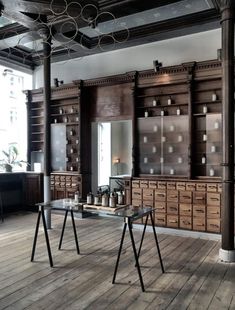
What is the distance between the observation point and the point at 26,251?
4281 millimetres

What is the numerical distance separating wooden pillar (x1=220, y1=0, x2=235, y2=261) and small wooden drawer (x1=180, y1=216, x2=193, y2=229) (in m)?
1.23

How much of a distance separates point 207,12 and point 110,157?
540cm

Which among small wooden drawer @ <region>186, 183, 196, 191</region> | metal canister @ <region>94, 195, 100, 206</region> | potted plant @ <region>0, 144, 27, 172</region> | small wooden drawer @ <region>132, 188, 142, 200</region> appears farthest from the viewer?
potted plant @ <region>0, 144, 27, 172</region>

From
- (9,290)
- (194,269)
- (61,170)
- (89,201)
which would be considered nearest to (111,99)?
(61,170)

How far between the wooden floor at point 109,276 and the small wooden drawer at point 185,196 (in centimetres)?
64

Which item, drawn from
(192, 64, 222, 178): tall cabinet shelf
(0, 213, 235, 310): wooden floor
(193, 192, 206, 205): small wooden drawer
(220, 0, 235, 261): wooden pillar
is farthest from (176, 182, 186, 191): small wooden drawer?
(220, 0, 235, 261): wooden pillar

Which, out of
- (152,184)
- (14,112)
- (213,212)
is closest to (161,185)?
(152,184)

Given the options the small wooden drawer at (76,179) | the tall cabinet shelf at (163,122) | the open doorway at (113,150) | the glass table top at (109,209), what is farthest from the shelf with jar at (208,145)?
the open doorway at (113,150)

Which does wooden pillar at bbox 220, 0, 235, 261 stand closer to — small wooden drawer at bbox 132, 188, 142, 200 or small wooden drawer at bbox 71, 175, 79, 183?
small wooden drawer at bbox 132, 188, 142, 200

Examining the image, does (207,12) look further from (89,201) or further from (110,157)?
(110,157)

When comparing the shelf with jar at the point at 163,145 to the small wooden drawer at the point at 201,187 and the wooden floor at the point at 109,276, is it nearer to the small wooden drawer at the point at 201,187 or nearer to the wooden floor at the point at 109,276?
the small wooden drawer at the point at 201,187

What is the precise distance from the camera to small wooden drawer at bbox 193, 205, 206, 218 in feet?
16.5

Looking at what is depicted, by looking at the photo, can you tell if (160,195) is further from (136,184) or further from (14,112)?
(14,112)

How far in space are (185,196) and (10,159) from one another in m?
4.50
